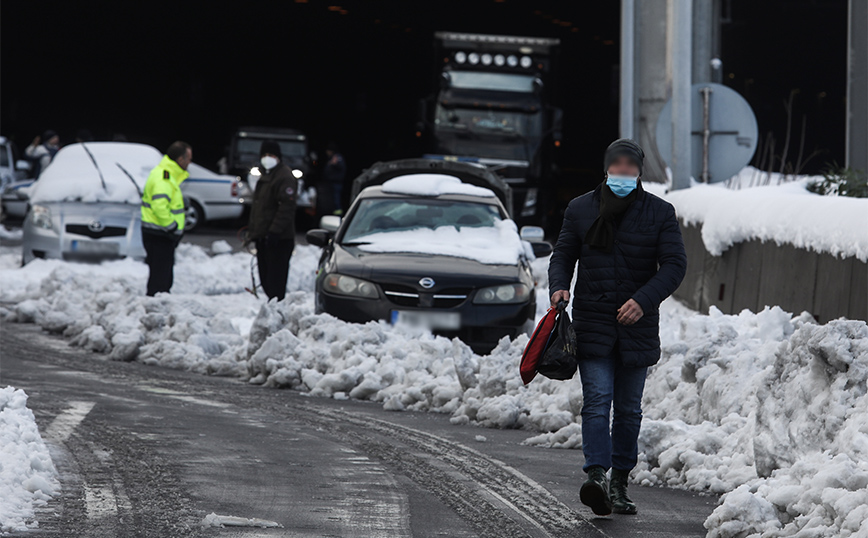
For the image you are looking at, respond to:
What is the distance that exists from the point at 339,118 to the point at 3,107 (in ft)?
44.4

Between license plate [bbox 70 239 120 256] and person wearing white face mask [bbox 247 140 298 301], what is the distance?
13.3 ft

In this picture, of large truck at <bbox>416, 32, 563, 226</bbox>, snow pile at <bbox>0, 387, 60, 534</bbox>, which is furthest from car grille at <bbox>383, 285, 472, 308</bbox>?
large truck at <bbox>416, 32, 563, 226</bbox>

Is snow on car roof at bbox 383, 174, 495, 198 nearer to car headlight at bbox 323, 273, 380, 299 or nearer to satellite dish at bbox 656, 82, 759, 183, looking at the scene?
car headlight at bbox 323, 273, 380, 299

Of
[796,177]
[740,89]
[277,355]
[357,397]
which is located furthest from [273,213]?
[740,89]

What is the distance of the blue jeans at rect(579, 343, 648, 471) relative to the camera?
231 inches

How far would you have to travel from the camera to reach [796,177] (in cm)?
1705

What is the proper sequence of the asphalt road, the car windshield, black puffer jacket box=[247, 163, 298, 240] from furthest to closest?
1. black puffer jacket box=[247, 163, 298, 240]
2. the car windshield
3. the asphalt road

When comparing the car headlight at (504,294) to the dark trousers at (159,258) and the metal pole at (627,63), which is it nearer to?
the dark trousers at (159,258)

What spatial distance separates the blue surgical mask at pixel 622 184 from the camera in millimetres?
5867

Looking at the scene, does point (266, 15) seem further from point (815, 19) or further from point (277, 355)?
point (277, 355)

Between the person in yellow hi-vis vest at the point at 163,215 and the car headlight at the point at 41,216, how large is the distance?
154 inches

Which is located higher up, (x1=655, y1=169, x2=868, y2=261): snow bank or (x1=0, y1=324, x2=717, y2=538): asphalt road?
(x1=655, y1=169, x2=868, y2=261): snow bank

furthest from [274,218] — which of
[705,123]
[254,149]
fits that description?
[254,149]

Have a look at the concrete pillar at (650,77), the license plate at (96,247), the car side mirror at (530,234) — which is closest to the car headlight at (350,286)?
the car side mirror at (530,234)
